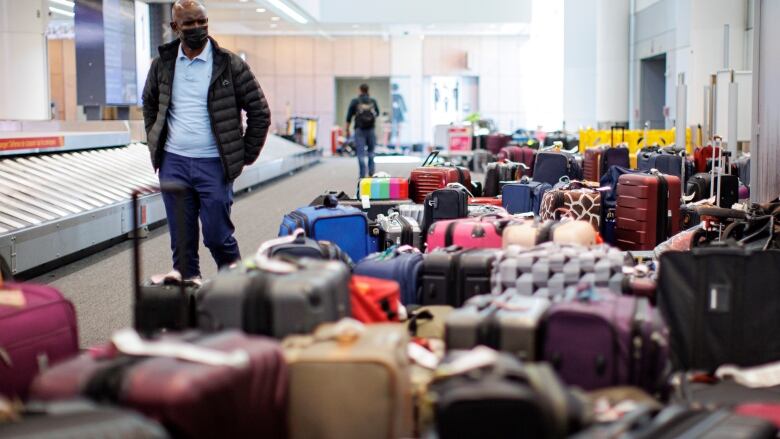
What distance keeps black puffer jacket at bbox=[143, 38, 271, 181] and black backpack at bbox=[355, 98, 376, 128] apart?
13.5 meters

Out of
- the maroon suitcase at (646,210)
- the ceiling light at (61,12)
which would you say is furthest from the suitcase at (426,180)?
the ceiling light at (61,12)

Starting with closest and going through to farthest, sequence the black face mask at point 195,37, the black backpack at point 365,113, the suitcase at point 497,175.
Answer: the black face mask at point 195,37 < the suitcase at point 497,175 < the black backpack at point 365,113

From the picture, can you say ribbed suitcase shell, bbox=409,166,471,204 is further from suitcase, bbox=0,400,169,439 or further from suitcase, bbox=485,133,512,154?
suitcase, bbox=485,133,512,154

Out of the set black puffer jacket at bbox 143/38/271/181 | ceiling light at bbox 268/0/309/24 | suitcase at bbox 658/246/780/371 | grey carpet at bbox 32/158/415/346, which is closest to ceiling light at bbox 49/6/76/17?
ceiling light at bbox 268/0/309/24

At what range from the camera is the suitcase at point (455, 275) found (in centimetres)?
400

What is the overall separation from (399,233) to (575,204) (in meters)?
1.21

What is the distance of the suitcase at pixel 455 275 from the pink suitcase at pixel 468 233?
0.66m

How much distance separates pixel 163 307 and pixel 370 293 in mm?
1043

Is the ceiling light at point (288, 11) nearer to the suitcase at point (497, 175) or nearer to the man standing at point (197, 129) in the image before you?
the suitcase at point (497, 175)

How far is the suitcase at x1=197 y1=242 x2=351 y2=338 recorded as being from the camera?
290cm

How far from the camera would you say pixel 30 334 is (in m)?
3.34

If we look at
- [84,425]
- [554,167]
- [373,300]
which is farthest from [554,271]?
[554,167]

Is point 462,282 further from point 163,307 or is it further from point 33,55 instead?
point 33,55

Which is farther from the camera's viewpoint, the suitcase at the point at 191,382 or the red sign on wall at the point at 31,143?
the red sign on wall at the point at 31,143
